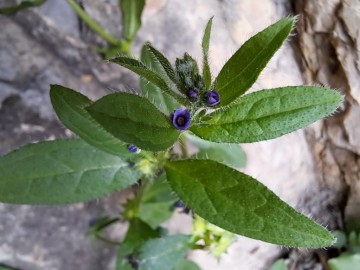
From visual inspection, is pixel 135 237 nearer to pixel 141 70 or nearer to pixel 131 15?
pixel 131 15

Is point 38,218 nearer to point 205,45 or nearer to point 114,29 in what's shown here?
point 114,29

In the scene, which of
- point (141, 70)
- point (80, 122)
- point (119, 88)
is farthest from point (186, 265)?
point (141, 70)

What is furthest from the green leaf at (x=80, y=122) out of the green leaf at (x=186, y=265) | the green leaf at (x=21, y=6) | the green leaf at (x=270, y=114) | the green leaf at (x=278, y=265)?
the green leaf at (x=278, y=265)

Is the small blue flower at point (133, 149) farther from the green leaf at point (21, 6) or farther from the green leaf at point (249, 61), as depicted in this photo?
the green leaf at point (21, 6)

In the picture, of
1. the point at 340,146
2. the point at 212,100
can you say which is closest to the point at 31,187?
the point at 212,100

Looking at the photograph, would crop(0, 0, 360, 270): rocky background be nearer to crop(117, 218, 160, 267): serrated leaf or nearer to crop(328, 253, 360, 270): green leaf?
crop(328, 253, 360, 270): green leaf
